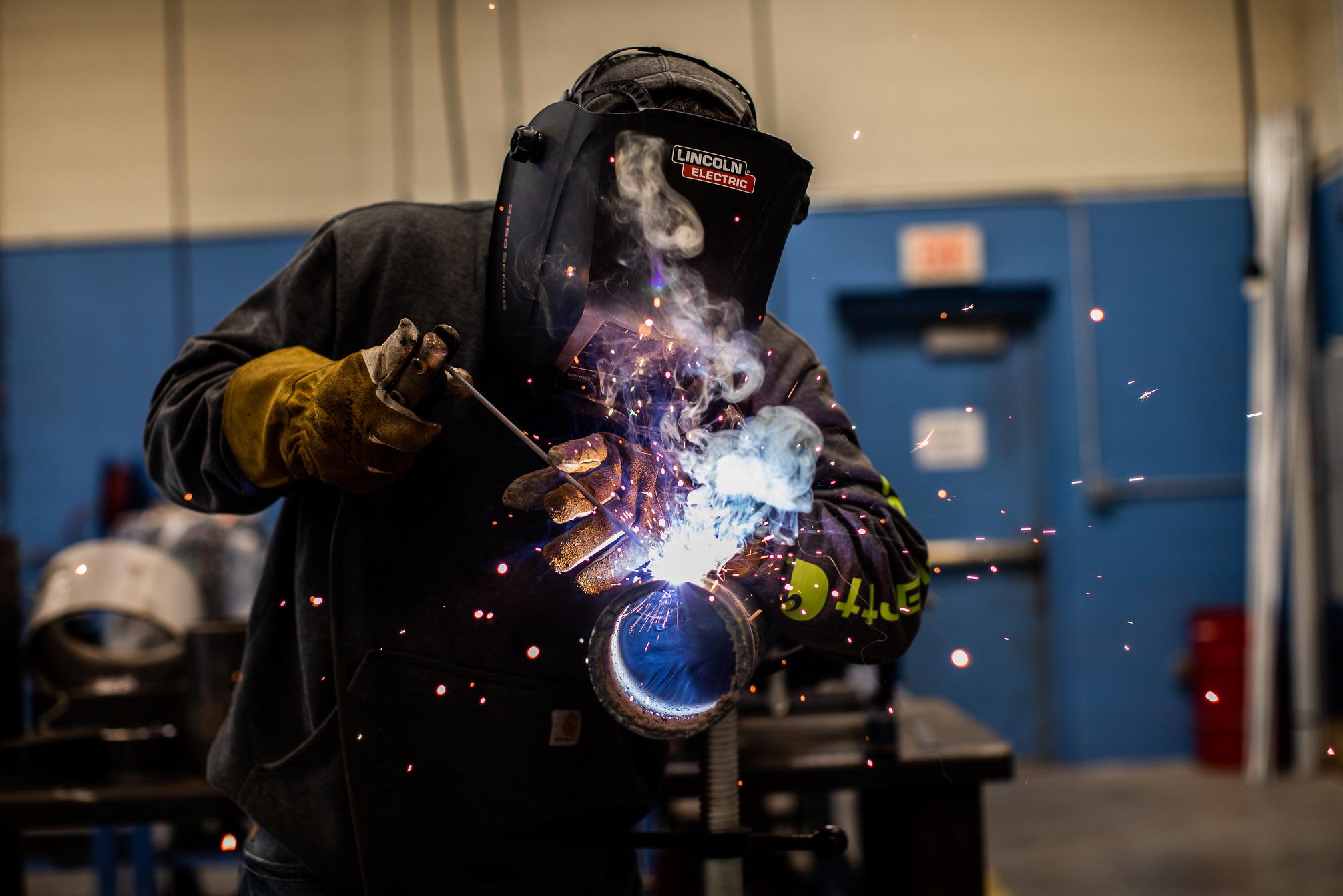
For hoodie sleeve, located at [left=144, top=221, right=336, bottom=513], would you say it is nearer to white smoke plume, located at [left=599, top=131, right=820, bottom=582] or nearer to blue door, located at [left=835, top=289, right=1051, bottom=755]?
white smoke plume, located at [left=599, top=131, right=820, bottom=582]

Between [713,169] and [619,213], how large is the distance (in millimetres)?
85

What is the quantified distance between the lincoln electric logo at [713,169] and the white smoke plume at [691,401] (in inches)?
0.6

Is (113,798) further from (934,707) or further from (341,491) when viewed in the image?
(934,707)

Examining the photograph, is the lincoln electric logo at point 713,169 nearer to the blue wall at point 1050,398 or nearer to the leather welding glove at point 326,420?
the leather welding glove at point 326,420

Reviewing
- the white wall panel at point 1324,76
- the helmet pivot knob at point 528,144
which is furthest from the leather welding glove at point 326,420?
the white wall panel at point 1324,76

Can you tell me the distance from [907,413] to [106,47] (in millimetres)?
4144

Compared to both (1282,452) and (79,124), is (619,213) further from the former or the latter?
(79,124)

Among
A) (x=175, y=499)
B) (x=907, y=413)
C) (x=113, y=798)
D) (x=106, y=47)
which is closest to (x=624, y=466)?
(x=175, y=499)

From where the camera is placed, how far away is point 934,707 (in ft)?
6.76

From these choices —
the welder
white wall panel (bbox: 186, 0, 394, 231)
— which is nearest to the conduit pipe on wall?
white wall panel (bbox: 186, 0, 394, 231)

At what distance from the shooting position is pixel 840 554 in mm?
906

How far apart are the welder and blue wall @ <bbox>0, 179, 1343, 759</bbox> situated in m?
3.54

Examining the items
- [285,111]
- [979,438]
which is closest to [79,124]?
[285,111]

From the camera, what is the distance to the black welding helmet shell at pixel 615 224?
0.83 metres
